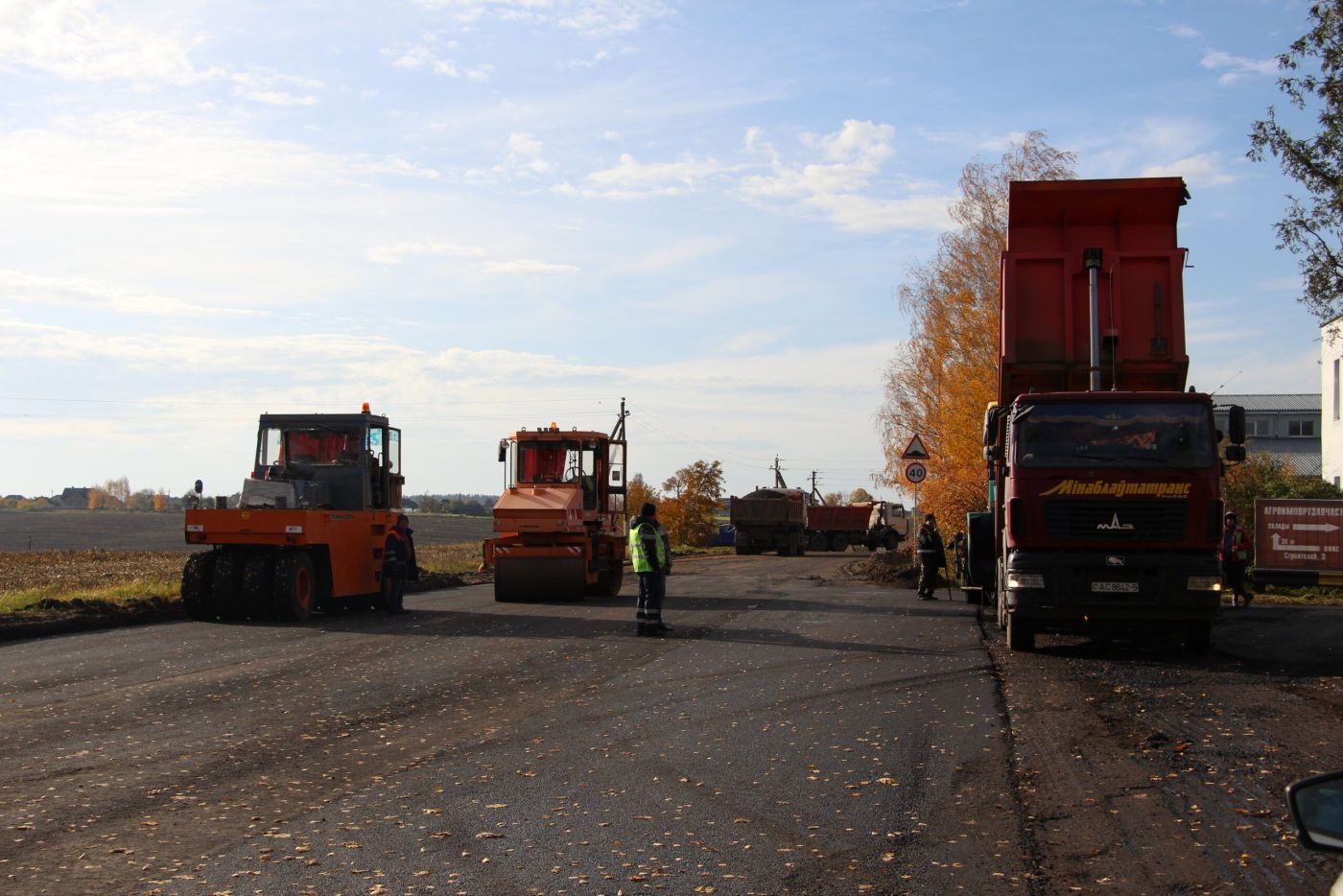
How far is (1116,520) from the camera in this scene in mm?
13805

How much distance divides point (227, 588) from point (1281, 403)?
73678mm

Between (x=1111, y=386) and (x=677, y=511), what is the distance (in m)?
56.5

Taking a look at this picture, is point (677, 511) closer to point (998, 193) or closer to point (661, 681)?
point (998, 193)

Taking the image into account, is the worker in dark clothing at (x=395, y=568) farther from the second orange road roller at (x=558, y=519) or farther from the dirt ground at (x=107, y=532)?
the dirt ground at (x=107, y=532)

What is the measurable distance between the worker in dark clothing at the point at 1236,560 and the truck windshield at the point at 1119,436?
9.88 metres

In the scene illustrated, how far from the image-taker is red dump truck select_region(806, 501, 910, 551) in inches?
2395

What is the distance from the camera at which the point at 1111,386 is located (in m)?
15.3

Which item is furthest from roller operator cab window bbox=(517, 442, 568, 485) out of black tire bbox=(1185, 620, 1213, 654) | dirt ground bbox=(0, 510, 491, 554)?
dirt ground bbox=(0, 510, 491, 554)

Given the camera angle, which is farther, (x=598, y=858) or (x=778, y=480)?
(x=778, y=480)

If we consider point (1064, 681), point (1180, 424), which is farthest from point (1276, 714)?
point (1180, 424)

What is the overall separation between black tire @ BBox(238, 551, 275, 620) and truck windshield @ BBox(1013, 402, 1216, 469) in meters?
11.2

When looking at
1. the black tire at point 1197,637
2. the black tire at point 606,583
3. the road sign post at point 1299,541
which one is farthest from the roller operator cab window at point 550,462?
the road sign post at point 1299,541

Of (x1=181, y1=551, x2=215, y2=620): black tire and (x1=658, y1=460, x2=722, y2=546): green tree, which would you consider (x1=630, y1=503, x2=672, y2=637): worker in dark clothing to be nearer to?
(x1=181, y1=551, x2=215, y2=620): black tire

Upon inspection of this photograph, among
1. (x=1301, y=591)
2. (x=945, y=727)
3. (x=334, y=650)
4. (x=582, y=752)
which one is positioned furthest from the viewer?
(x=1301, y=591)
